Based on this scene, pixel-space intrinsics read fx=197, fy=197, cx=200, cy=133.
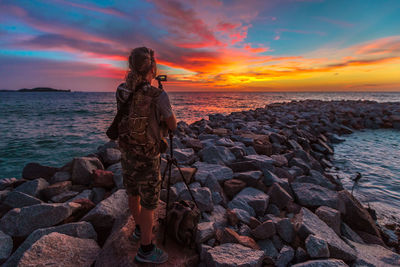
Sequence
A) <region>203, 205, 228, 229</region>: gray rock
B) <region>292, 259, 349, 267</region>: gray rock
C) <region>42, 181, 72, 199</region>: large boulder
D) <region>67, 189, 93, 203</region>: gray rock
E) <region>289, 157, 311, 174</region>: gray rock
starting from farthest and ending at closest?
<region>289, 157, 311, 174</region>: gray rock < <region>42, 181, 72, 199</region>: large boulder < <region>67, 189, 93, 203</region>: gray rock < <region>203, 205, 228, 229</region>: gray rock < <region>292, 259, 349, 267</region>: gray rock

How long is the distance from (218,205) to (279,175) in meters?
2.37

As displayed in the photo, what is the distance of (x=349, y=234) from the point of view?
3.38 metres

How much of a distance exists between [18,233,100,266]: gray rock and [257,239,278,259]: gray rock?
2225mm

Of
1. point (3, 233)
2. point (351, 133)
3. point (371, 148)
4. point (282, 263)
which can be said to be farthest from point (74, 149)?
point (351, 133)

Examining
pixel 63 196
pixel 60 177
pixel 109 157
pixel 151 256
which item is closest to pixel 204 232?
pixel 151 256

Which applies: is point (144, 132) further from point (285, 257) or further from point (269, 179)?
point (269, 179)

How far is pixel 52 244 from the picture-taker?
2396 millimetres

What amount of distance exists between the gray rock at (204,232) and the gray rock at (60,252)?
1.31 m

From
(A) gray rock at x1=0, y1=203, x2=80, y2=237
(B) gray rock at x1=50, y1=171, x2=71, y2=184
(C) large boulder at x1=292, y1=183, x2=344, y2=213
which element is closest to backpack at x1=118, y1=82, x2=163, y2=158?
(A) gray rock at x1=0, y1=203, x2=80, y2=237

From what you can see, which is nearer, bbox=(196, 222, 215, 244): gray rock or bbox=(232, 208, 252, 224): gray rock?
bbox=(196, 222, 215, 244): gray rock

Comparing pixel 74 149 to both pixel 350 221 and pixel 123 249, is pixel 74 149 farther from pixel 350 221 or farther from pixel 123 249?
pixel 350 221

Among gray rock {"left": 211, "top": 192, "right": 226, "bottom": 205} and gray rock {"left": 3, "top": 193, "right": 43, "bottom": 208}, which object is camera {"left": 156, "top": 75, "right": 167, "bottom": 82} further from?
gray rock {"left": 3, "top": 193, "right": 43, "bottom": 208}

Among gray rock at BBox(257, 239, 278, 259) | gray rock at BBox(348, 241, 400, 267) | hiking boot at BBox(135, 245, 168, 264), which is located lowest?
gray rock at BBox(348, 241, 400, 267)

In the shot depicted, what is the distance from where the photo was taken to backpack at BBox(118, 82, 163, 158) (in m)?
1.97
